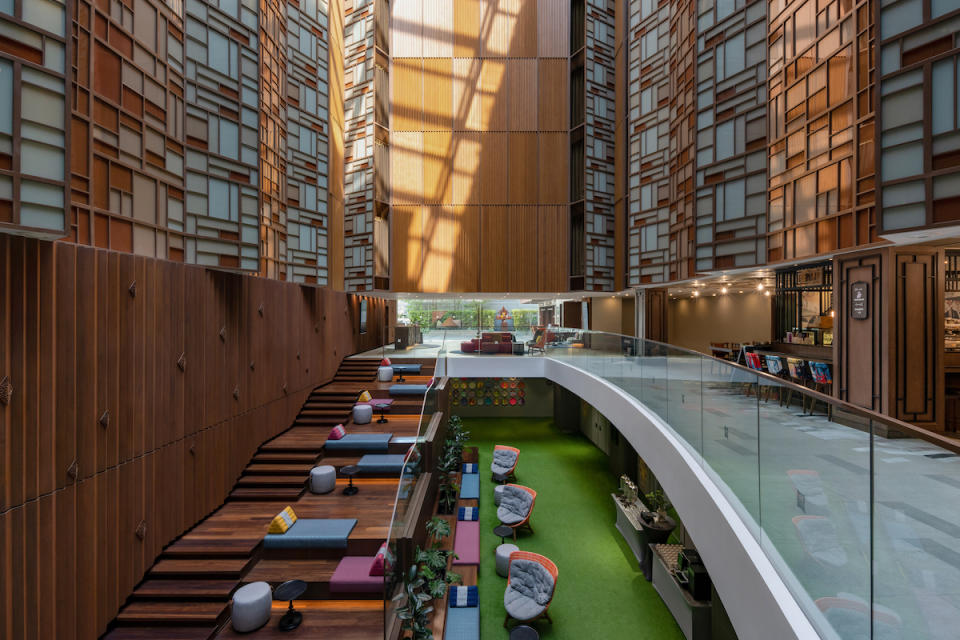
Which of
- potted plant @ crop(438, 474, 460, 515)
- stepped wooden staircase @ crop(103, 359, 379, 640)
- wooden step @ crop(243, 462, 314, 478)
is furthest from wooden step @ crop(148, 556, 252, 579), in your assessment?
potted plant @ crop(438, 474, 460, 515)

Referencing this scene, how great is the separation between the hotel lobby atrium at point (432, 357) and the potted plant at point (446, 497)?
93mm

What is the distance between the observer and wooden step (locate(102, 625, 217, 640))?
587 cm

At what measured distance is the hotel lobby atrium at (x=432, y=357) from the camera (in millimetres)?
4262

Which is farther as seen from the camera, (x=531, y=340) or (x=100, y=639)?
(x=531, y=340)

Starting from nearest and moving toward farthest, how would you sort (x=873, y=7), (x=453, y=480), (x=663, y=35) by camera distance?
(x=873, y=7)
(x=453, y=480)
(x=663, y=35)

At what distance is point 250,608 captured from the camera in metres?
5.86

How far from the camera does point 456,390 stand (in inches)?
886

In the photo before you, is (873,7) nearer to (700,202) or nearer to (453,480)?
(700,202)

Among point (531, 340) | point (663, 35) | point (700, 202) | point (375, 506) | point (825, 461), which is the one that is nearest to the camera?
point (825, 461)

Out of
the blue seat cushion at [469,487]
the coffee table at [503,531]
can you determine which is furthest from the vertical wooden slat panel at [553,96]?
the coffee table at [503,531]

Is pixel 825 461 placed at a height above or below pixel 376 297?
below

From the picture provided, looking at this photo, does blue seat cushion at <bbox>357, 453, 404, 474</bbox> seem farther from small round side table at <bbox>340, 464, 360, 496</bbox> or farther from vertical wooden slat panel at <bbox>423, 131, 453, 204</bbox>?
vertical wooden slat panel at <bbox>423, 131, 453, 204</bbox>

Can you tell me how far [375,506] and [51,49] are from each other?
25.1 feet

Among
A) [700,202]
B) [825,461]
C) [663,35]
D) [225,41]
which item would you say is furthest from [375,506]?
[663,35]
